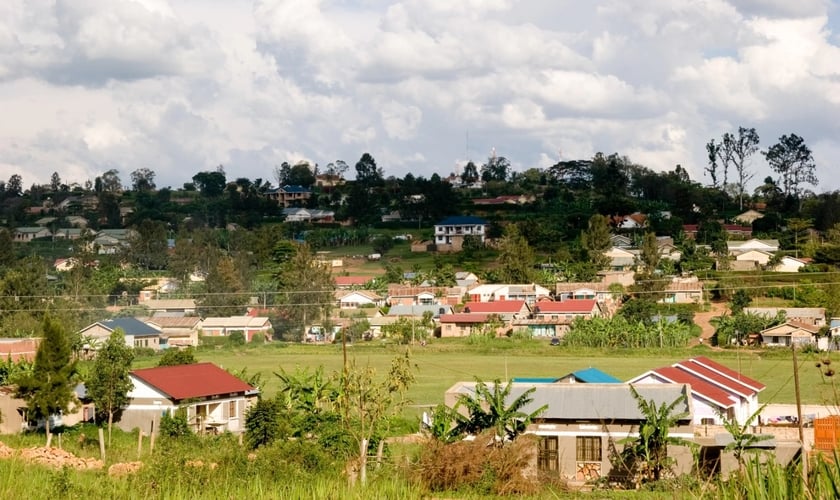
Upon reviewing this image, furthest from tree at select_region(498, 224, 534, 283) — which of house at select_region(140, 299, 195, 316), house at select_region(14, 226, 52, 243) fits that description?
house at select_region(14, 226, 52, 243)

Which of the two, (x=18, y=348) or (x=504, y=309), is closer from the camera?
(x=18, y=348)

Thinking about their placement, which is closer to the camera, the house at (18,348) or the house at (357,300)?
the house at (18,348)

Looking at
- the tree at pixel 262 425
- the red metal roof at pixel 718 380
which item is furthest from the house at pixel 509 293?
the tree at pixel 262 425

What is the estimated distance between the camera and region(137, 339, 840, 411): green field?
3272 centimetres

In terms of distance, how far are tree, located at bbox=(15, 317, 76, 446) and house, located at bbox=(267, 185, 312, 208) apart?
2894 inches

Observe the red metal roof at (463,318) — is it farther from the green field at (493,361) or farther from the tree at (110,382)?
the tree at (110,382)

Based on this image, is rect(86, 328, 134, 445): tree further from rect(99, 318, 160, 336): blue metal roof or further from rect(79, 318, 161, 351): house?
rect(99, 318, 160, 336): blue metal roof

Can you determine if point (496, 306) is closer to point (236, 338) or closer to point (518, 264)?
point (518, 264)

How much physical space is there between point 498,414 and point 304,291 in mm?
32285

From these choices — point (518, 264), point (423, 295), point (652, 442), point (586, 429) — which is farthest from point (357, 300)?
point (652, 442)

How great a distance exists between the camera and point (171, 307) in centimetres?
5428

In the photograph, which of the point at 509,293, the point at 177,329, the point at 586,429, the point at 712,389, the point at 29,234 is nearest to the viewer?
the point at 586,429

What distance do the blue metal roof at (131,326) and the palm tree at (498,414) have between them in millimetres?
28421

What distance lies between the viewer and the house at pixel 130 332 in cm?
4406
